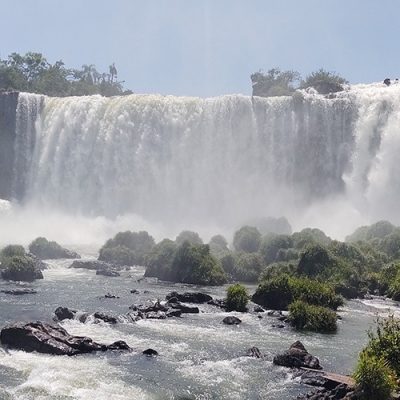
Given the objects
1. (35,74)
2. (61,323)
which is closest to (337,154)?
(61,323)

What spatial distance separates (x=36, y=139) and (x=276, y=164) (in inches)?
1228

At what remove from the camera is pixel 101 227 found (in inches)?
2832

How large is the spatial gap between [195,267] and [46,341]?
22955 mm

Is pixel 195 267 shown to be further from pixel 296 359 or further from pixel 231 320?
pixel 296 359

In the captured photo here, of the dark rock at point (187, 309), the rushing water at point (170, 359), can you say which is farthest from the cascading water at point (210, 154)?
the dark rock at point (187, 309)

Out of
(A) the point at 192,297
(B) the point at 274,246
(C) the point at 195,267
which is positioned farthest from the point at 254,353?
(B) the point at 274,246

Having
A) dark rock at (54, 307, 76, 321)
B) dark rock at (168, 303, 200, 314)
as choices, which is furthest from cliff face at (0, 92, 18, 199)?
dark rock at (54, 307, 76, 321)

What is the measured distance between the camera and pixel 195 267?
46906 mm

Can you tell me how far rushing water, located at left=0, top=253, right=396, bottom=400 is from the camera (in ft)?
67.6

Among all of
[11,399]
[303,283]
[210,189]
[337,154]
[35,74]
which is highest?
[35,74]

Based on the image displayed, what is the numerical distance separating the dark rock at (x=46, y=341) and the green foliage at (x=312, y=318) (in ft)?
31.4

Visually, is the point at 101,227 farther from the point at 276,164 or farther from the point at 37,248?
the point at 276,164

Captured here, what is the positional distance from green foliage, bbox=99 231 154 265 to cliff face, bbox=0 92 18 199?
95.1ft

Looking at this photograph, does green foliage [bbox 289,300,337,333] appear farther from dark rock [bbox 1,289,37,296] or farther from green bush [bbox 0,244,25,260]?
green bush [bbox 0,244,25,260]
